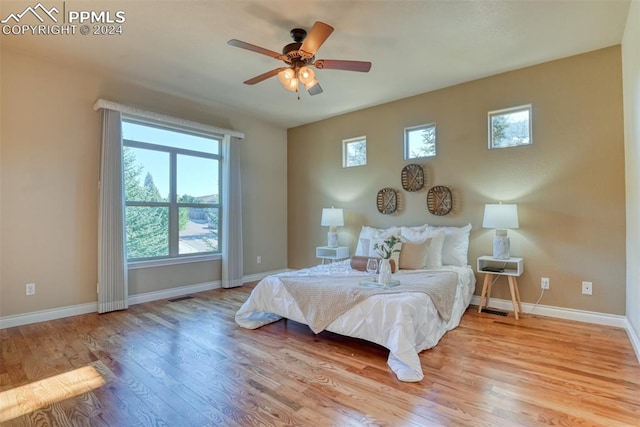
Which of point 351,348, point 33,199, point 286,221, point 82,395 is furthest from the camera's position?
point 286,221

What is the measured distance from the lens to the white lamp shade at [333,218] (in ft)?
16.3

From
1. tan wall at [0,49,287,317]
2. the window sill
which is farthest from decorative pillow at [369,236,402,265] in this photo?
tan wall at [0,49,287,317]

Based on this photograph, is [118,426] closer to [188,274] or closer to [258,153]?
[188,274]

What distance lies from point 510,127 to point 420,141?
110 cm

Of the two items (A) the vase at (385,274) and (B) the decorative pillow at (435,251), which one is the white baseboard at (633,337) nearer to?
(B) the decorative pillow at (435,251)

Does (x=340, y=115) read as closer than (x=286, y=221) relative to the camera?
Yes

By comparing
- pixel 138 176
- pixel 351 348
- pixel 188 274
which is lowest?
pixel 351 348

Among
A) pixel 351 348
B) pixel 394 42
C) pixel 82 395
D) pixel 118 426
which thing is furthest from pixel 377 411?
pixel 394 42

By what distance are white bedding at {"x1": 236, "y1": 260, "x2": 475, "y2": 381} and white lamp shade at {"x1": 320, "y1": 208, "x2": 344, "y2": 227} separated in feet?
5.01

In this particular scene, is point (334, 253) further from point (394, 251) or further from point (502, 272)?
point (502, 272)

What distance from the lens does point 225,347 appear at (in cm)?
273

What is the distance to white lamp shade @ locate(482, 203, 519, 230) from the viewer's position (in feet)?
11.1

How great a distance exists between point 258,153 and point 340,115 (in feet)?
5.14

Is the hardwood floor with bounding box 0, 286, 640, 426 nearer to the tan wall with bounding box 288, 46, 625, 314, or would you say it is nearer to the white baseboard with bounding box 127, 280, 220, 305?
the tan wall with bounding box 288, 46, 625, 314
